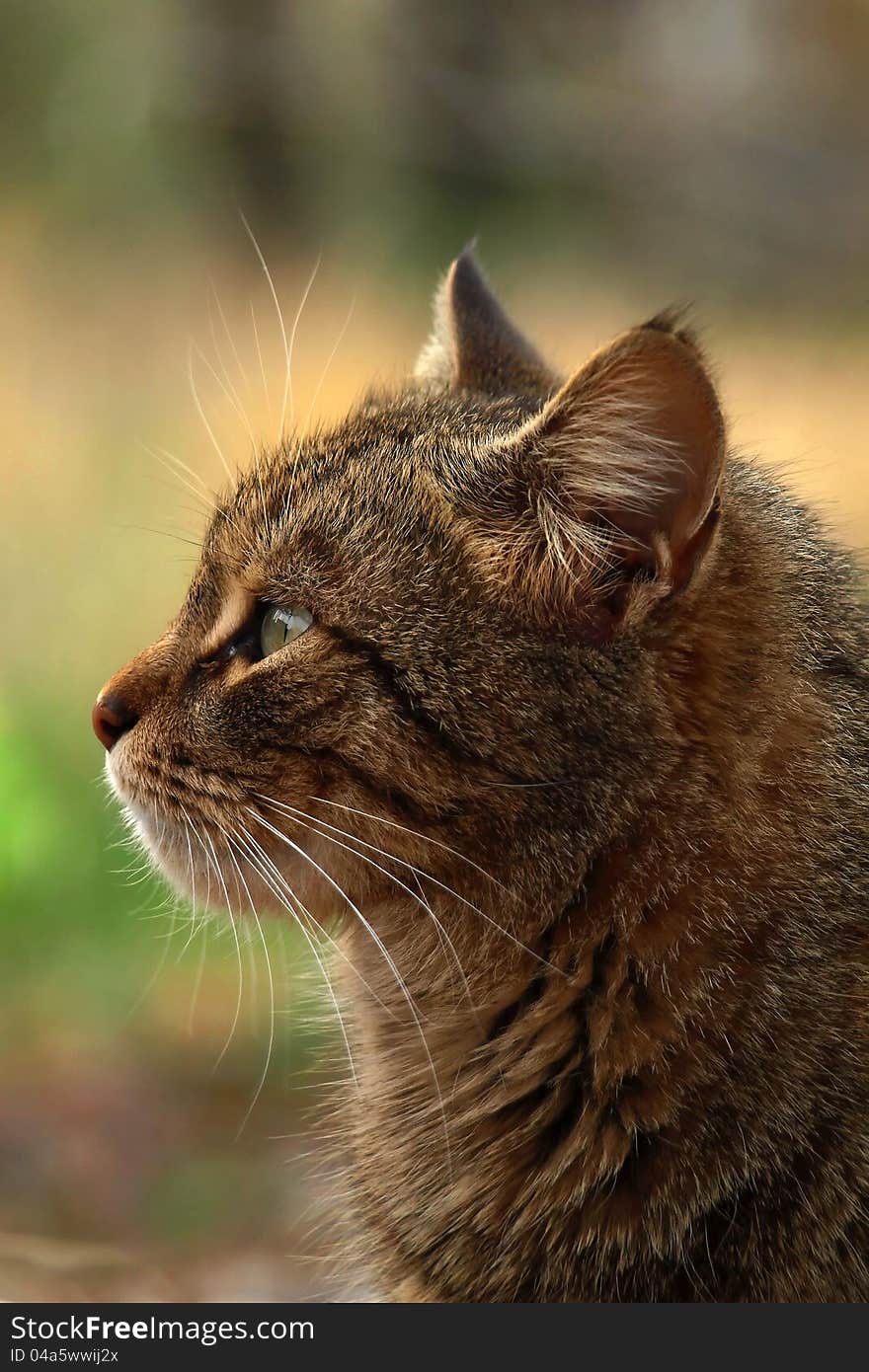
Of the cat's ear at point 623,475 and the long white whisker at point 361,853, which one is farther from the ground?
the cat's ear at point 623,475

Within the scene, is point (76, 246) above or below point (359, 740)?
above

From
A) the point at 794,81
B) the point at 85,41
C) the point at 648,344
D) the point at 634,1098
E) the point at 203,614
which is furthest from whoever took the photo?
the point at 794,81

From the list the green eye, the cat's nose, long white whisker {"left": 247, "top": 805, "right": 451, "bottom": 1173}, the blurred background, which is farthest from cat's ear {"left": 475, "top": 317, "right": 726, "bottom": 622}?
the blurred background

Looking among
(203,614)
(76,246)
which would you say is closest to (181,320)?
(76,246)

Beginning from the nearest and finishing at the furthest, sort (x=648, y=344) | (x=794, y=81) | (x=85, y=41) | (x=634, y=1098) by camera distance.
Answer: (x=648, y=344) → (x=634, y=1098) → (x=85, y=41) → (x=794, y=81)

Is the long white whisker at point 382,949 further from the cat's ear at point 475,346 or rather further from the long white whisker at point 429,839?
the cat's ear at point 475,346

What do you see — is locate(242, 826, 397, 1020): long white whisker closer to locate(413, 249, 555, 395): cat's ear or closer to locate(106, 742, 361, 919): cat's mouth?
locate(106, 742, 361, 919): cat's mouth

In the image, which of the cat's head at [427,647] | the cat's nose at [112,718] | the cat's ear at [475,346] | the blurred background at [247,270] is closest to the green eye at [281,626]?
the cat's head at [427,647]

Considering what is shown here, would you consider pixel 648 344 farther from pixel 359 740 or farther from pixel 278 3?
pixel 278 3
